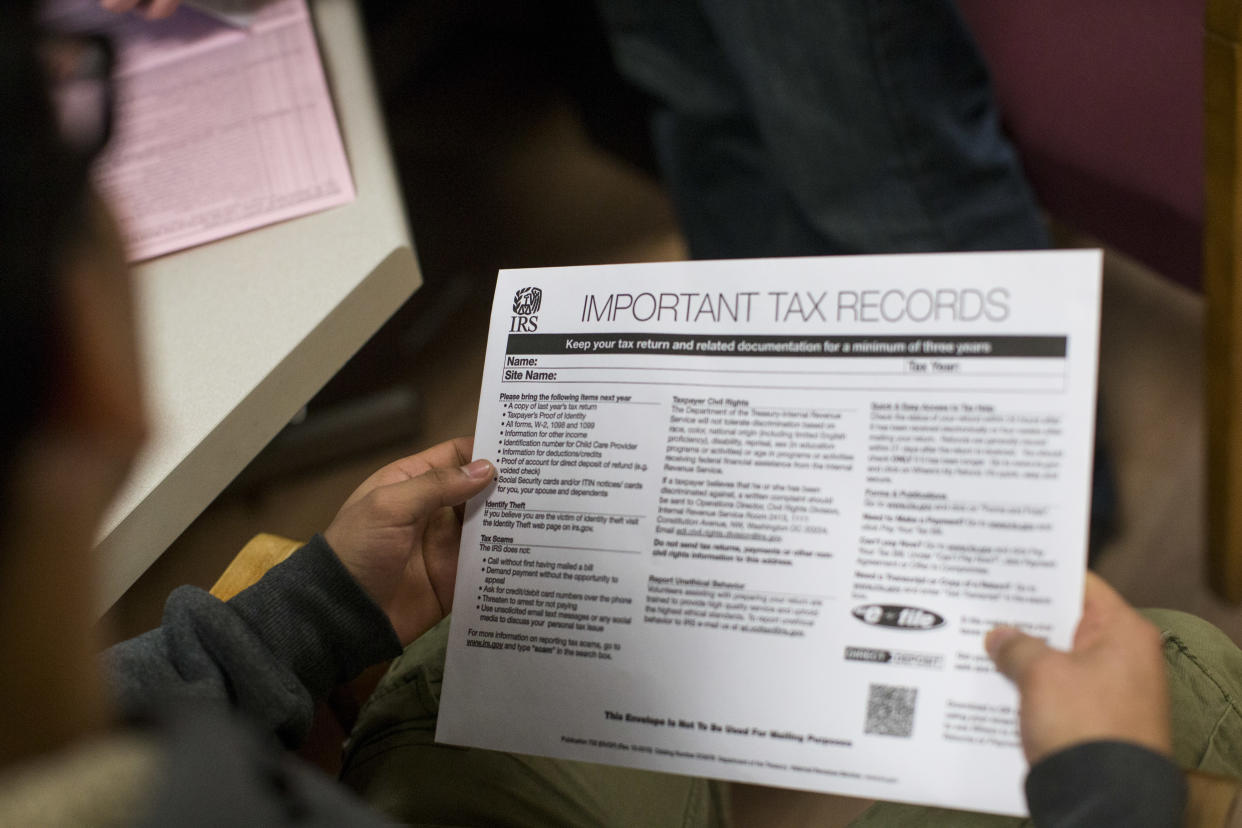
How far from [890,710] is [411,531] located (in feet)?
1.06

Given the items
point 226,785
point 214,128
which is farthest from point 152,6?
point 226,785

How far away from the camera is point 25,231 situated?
0.30m

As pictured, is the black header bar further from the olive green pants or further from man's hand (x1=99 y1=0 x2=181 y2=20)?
man's hand (x1=99 y1=0 x2=181 y2=20)

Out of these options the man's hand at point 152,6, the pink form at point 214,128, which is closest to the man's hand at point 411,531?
the pink form at point 214,128

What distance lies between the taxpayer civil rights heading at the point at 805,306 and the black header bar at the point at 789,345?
0.01 m

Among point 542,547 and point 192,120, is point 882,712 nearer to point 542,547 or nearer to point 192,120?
point 542,547

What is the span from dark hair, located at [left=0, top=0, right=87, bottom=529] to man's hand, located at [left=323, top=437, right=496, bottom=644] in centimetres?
29

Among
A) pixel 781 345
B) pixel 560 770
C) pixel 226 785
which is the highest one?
pixel 781 345

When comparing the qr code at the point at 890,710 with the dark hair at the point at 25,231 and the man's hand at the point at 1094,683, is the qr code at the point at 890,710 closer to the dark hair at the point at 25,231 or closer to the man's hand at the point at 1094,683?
the man's hand at the point at 1094,683

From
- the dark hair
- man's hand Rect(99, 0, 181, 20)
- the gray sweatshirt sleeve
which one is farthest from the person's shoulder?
man's hand Rect(99, 0, 181, 20)

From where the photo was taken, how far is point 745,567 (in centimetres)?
51

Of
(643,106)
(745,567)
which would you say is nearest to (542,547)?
(745,567)

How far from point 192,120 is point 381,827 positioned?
0.69 m

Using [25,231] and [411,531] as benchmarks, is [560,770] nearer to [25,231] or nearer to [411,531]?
[411,531]
